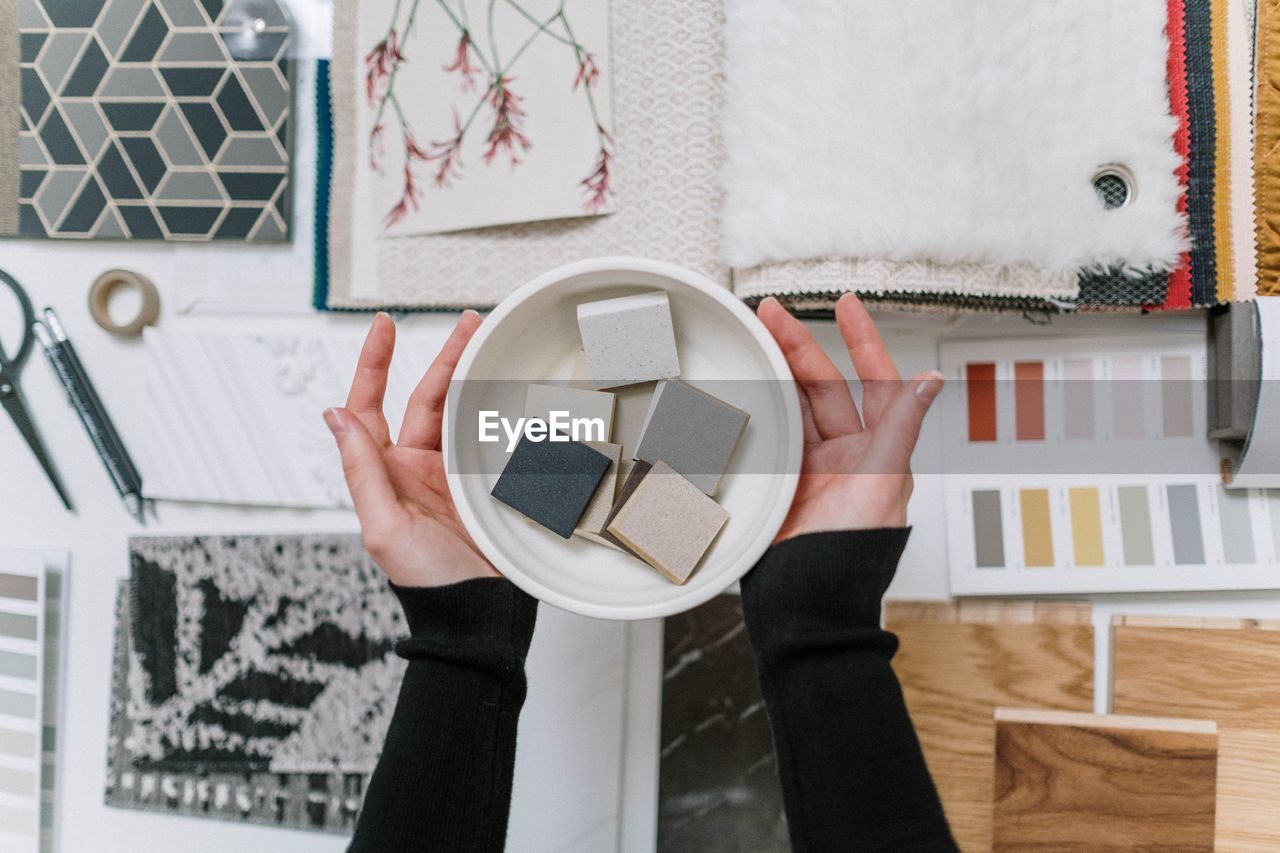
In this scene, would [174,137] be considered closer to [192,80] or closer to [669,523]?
[192,80]

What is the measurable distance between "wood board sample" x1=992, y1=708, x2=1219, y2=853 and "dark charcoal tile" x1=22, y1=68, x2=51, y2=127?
1.04 metres

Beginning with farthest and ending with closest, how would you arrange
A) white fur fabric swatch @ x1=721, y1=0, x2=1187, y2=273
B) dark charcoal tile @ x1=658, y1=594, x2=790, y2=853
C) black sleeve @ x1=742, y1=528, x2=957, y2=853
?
dark charcoal tile @ x1=658, y1=594, x2=790, y2=853 < white fur fabric swatch @ x1=721, y1=0, x2=1187, y2=273 < black sleeve @ x1=742, y1=528, x2=957, y2=853

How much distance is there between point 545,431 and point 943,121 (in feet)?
1.28

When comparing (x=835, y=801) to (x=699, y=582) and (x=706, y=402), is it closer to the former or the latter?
(x=699, y=582)

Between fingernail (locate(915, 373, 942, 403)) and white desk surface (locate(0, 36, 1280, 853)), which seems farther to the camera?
white desk surface (locate(0, 36, 1280, 853))

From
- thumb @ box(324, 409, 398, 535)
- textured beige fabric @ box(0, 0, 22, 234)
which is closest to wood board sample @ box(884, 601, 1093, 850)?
thumb @ box(324, 409, 398, 535)

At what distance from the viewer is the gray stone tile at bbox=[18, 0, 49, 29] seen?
2.49 feet

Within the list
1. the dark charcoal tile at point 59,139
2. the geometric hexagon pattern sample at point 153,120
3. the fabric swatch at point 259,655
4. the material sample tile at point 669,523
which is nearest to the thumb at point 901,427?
the material sample tile at point 669,523

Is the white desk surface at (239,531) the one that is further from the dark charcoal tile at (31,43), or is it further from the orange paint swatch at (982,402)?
the dark charcoal tile at (31,43)

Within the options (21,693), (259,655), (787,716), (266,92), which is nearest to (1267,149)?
(787,716)

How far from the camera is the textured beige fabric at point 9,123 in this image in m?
0.77

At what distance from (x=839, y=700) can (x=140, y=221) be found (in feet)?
2.49

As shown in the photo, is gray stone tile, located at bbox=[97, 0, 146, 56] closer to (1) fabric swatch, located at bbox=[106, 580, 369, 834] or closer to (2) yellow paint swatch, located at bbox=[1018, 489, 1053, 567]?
(1) fabric swatch, located at bbox=[106, 580, 369, 834]

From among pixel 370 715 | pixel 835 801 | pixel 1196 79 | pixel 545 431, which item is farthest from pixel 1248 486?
pixel 370 715
